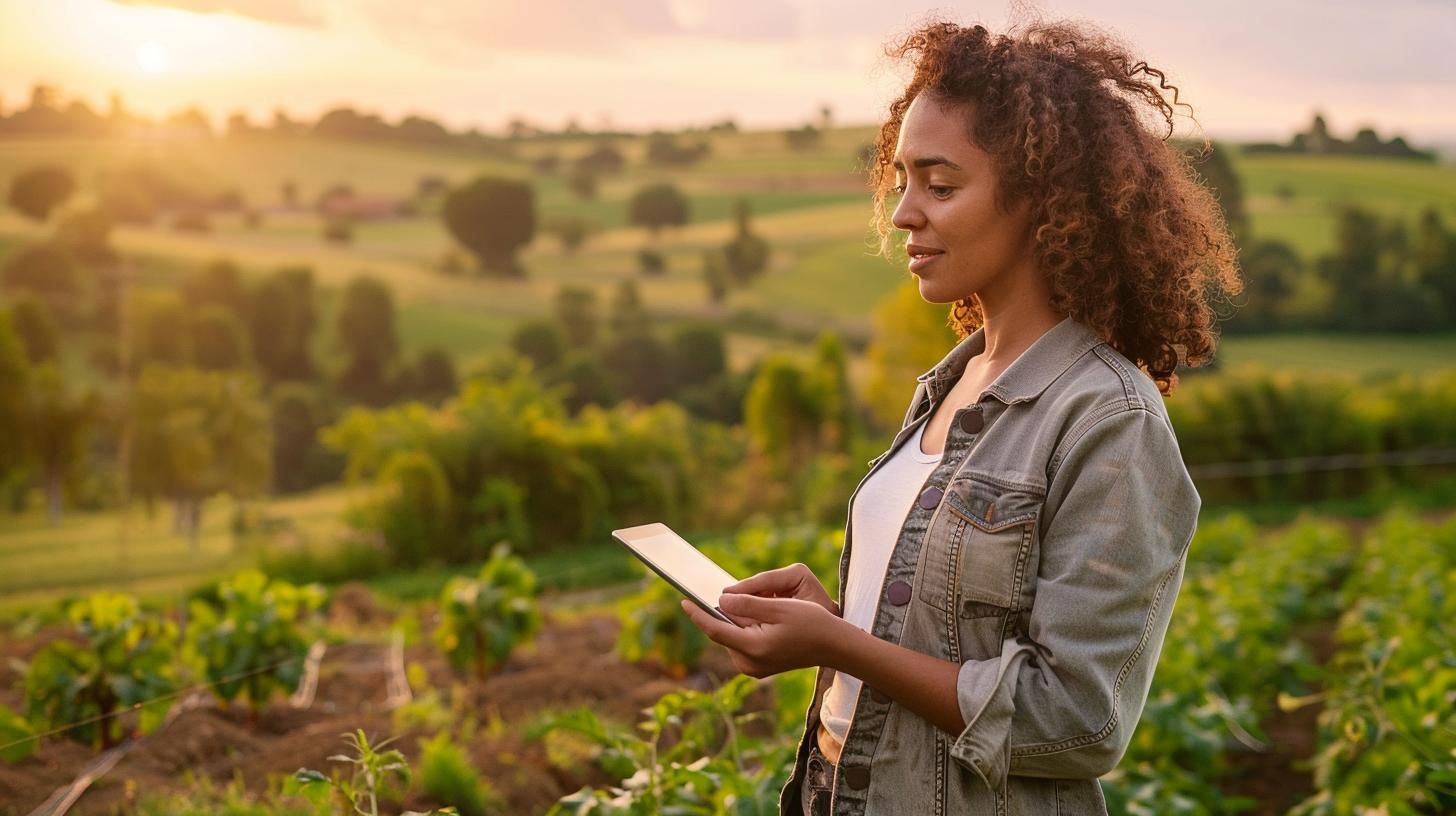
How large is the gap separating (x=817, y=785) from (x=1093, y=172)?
0.91 m

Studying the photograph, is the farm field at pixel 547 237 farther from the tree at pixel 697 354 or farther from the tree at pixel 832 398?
the tree at pixel 832 398

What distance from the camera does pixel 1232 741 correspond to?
4.75m

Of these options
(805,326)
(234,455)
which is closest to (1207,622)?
(234,455)

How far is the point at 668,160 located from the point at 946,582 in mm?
13917

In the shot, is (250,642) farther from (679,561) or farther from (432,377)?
(432,377)

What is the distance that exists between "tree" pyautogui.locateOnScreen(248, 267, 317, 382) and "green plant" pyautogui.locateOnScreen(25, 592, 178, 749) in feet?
21.1

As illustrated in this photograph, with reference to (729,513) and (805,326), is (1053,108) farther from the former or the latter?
(805,326)

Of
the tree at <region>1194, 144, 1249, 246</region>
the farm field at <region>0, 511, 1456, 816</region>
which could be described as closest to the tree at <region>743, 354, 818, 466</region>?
the farm field at <region>0, 511, 1456, 816</region>

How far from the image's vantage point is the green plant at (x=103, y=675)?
139 inches

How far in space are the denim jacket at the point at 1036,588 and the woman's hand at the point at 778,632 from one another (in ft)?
0.41

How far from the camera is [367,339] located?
10.9m

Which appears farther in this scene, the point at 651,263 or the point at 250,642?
the point at 651,263

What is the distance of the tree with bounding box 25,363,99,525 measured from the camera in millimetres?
7855

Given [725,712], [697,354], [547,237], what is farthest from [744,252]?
[725,712]
